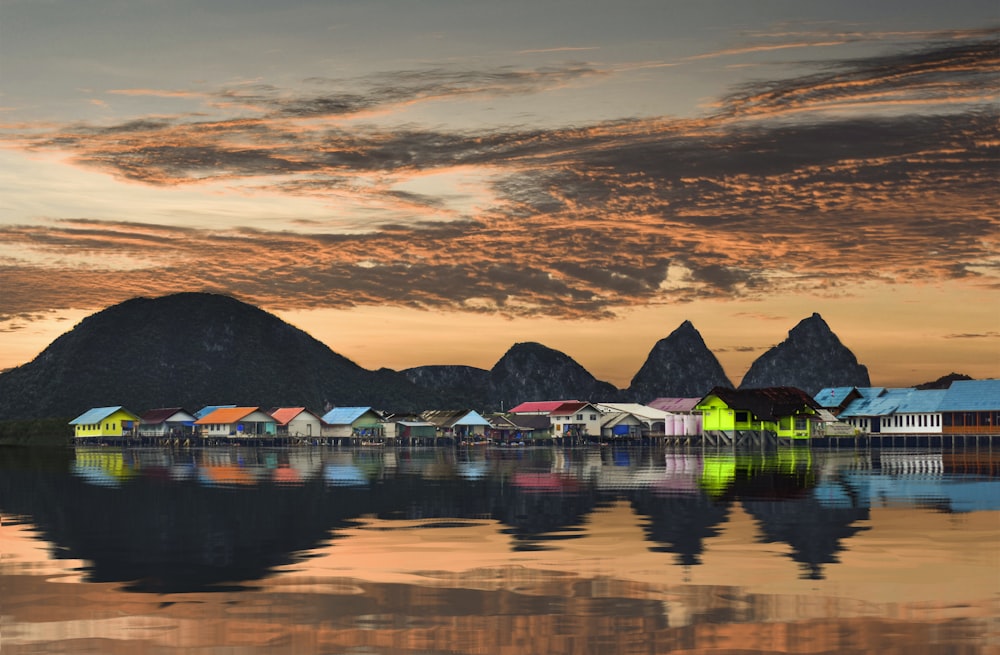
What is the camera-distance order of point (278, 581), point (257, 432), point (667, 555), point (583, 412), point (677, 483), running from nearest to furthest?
point (278, 581) < point (667, 555) < point (677, 483) < point (583, 412) < point (257, 432)

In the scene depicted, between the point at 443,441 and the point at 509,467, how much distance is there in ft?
296

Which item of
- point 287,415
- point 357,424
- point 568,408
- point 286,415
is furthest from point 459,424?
point 286,415

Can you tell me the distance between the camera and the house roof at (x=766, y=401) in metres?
128

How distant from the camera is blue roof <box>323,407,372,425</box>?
18118 centimetres

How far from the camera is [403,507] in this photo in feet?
140

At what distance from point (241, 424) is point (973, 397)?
106089 millimetres

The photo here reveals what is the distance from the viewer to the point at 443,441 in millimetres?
168875

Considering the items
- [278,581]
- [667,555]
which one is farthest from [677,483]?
[278,581]

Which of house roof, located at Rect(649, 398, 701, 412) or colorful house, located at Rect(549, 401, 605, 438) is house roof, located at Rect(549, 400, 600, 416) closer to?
colorful house, located at Rect(549, 401, 605, 438)

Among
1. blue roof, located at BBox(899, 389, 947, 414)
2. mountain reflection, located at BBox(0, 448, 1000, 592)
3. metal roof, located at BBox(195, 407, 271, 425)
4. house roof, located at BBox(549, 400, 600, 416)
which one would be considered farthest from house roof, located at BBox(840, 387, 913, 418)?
metal roof, located at BBox(195, 407, 271, 425)

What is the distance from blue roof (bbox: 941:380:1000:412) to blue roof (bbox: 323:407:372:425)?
82.5 metres

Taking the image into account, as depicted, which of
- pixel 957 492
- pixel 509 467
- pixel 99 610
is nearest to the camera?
pixel 99 610

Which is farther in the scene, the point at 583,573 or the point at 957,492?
the point at 957,492

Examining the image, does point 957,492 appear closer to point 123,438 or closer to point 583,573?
point 583,573
